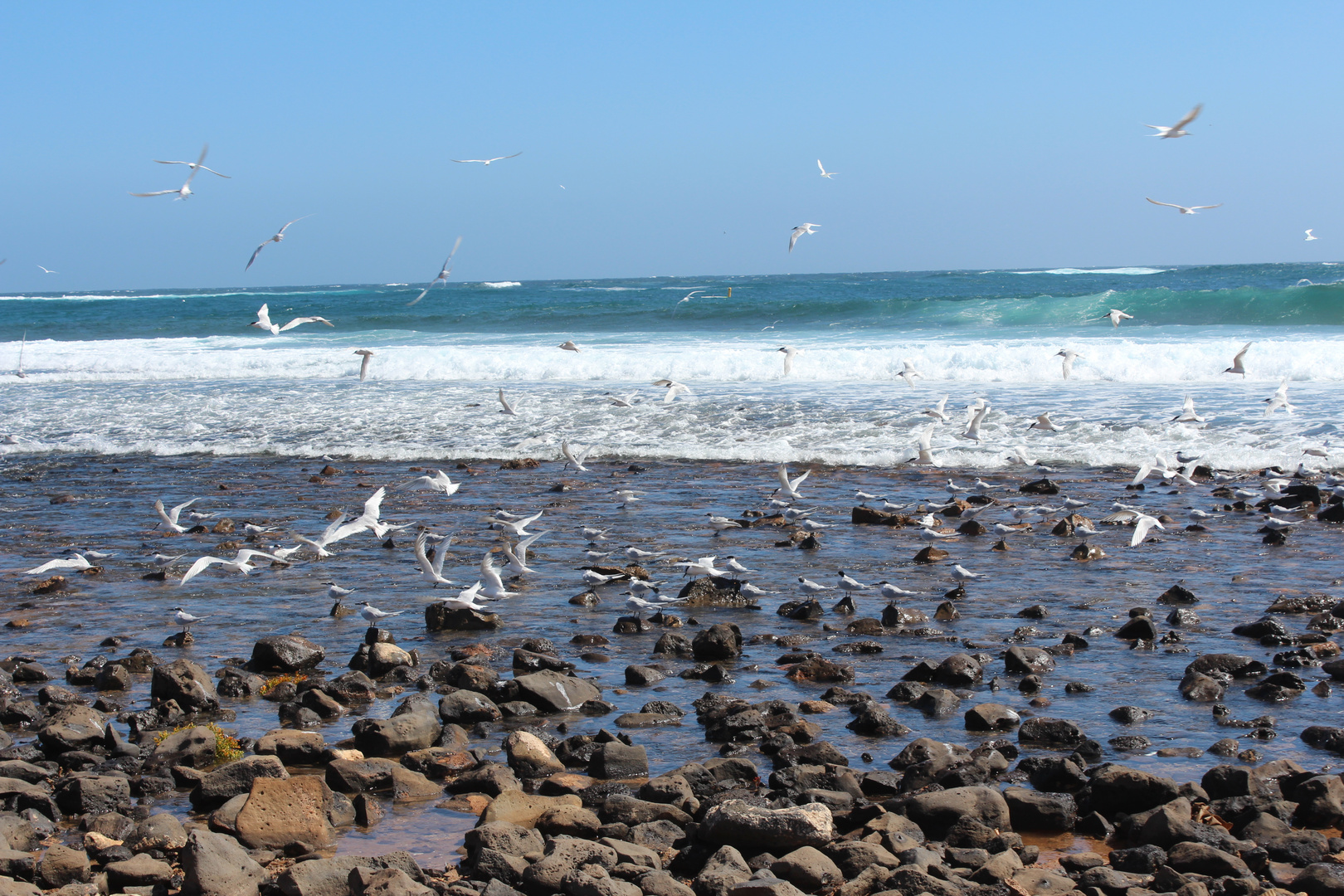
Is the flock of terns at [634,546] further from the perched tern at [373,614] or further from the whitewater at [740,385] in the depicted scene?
the whitewater at [740,385]

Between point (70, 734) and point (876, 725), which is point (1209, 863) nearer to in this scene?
point (876, 725)

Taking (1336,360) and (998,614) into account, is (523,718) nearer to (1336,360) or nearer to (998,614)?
(998,614)

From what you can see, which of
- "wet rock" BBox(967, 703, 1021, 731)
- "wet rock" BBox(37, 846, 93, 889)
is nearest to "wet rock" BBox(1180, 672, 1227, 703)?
"wet rock" BBox(967, 703, 1021, 731)

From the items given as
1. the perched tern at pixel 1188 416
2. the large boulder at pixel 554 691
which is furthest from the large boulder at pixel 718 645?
the perched tern at pixel 1188 416

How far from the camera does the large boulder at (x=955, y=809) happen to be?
3.84 meters

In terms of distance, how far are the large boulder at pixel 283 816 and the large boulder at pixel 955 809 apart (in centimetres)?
209

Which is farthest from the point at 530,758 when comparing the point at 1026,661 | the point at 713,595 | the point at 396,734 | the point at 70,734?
the point at 713,595

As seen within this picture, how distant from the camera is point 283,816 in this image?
151 inches

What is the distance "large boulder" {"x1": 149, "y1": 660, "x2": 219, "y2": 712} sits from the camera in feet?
16.9

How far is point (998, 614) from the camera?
6.58 meters

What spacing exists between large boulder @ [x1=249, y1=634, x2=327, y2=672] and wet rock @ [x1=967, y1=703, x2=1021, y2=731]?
133 inches

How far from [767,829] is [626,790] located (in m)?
0.73

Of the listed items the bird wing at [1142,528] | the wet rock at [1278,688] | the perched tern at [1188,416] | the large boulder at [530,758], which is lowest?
the large boulder at [530,758]

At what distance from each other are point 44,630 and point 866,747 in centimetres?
501
